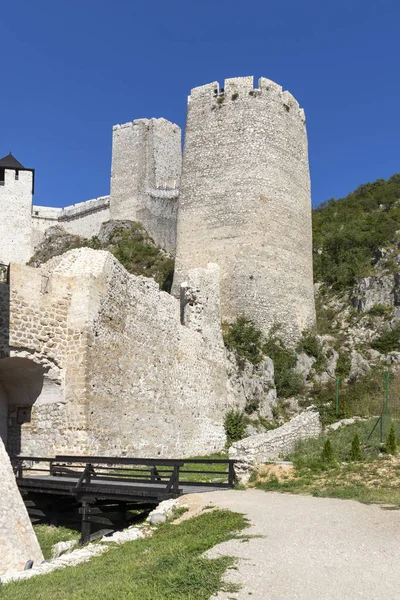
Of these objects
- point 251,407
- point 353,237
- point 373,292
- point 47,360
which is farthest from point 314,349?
point 47,360

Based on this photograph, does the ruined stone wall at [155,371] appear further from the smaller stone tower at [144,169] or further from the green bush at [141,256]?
the smaller stone tower at [144,169]

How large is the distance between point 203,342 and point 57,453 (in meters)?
8.46

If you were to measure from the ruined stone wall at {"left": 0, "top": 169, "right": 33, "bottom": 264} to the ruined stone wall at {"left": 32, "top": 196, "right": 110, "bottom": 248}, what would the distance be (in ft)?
2.97

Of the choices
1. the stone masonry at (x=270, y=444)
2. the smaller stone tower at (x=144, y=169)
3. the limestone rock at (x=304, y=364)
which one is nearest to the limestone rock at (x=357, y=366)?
the limestone rock at (x=304, y=364)

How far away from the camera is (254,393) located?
23453 mm

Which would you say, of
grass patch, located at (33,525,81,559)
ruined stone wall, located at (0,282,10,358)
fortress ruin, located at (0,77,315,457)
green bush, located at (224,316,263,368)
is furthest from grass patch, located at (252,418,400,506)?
green bush, located at (224,316,263,368)

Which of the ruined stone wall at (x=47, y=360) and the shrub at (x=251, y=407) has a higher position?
the ruined stone wall at (x=47, y=360)

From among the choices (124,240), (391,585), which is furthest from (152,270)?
(391,585)

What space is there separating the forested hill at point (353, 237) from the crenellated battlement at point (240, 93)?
8119 mm

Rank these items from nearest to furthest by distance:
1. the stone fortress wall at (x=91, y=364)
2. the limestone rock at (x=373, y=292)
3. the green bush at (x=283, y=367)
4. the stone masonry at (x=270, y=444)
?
the stone masonry at (x=270, y=444), the stone fortress wall at (x=91, y=364), the green bush at (x=283, y=367), the limestone rock at (x=373, y=292)

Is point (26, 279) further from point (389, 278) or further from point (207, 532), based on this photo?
point (389, 278)

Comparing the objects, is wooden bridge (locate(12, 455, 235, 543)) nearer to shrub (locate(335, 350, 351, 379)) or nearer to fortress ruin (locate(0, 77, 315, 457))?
fortress ruin (locate(0, 77, 315, 457))

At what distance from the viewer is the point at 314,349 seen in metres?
26.2

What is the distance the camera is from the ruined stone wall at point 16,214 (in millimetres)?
53750
